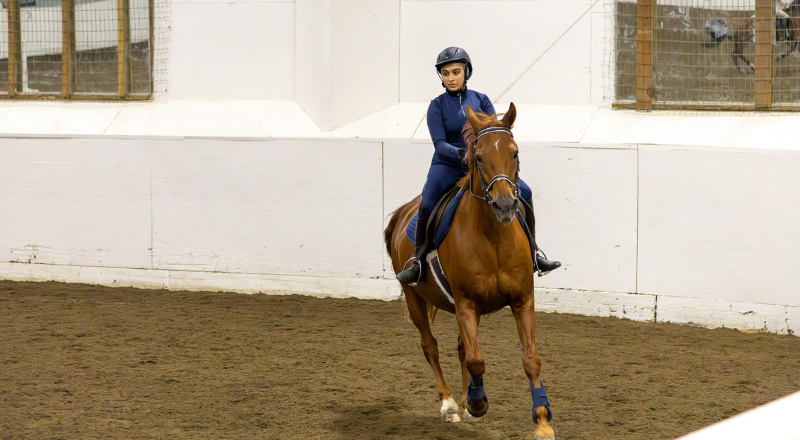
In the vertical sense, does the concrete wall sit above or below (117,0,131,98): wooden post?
below

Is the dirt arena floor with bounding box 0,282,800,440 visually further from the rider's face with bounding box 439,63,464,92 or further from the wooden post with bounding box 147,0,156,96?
the wooden post with bounding box 147,0,156,96

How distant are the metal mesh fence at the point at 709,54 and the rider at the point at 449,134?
411 centimetres

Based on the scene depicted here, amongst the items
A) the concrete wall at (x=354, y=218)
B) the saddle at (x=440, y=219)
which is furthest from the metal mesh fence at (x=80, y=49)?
the saddle at (x=440, y=219)

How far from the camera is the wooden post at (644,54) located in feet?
28.7

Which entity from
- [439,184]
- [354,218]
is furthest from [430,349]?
[354,218]

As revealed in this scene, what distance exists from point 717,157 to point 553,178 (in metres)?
1.61

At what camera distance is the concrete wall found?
7.68 metres

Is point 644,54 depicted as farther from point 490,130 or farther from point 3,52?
point 3,52

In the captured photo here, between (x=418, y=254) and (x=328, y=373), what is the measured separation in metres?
1.81

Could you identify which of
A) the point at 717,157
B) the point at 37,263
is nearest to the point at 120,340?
the point at 37,263

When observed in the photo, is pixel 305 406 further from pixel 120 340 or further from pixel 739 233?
pixel 739 233

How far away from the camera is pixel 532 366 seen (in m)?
4.56

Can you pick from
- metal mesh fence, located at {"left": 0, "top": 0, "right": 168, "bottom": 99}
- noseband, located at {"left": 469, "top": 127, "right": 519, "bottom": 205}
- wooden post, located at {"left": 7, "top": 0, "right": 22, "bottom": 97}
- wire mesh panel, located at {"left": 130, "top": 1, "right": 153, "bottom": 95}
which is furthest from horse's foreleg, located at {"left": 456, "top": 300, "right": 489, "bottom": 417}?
wooden post, located at {"left": 7, "top": 0, "right": 22, "bottom": 97}

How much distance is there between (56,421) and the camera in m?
5.32
